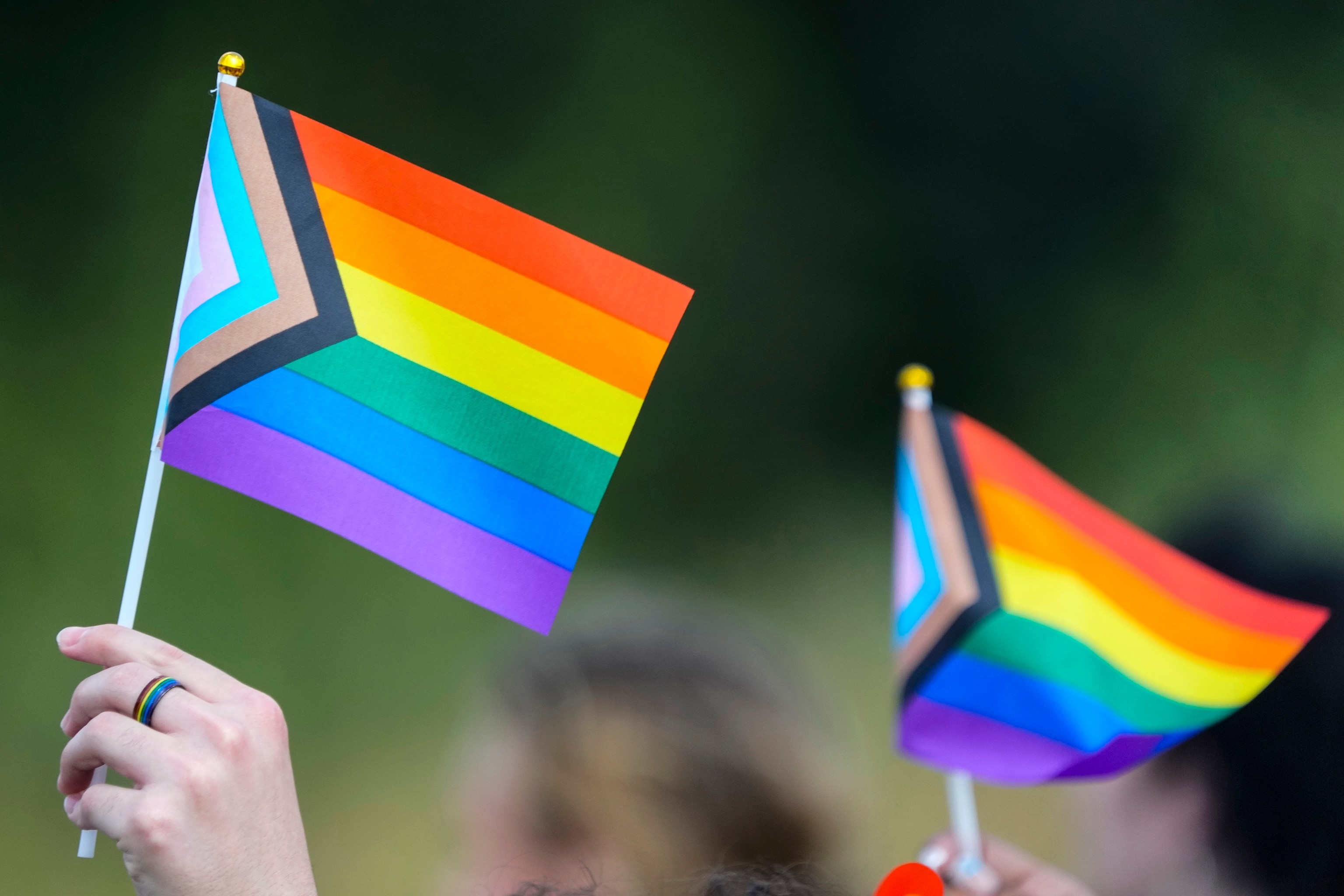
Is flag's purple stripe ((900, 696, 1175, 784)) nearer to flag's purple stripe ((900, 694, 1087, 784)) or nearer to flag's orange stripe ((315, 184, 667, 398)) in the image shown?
flag's purple stripe ((900, 694, 1087, 784))

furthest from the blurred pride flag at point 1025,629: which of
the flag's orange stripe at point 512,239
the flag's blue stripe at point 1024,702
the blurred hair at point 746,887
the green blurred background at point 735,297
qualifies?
the green blurred background at point 735,297

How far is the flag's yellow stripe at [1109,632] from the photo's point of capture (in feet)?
2.79

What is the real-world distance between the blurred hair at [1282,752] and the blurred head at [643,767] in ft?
1.85

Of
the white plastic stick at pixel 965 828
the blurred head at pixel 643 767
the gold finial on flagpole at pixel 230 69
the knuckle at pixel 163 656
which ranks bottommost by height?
the blurred head at pixel 643 767

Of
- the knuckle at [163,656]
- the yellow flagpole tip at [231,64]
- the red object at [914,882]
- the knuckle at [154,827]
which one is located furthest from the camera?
the yellow flagpole tip at [231,64]

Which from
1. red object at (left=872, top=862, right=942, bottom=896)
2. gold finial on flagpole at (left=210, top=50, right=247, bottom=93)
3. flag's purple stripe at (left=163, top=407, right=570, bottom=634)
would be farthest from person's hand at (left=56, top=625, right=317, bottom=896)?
gold finial on flagpole at (left=210, top=50, right=247, bottom=93)

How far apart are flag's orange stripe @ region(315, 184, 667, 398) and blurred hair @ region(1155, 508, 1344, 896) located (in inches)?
38.4

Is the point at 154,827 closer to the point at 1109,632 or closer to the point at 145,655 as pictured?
the point at 145,655

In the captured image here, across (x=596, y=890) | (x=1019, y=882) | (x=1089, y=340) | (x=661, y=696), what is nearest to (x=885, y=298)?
(x=1089, y=340)

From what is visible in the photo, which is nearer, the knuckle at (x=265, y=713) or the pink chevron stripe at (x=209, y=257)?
the knuckle at (x=265, y=713)

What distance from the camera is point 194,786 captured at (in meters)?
0.46

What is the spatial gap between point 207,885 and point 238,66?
0.64 meters

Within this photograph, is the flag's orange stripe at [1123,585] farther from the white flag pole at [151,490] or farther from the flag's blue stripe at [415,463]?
the white flag pole at [151,490]

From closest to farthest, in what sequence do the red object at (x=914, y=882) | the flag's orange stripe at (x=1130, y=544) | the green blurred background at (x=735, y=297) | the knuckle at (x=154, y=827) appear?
the knuckle at (x=154, y=827) → the red object at (x=914, y=882) → the flag's orange stripe at (x=1130, y=544) → the green blurred background at (x=735, y=297)
